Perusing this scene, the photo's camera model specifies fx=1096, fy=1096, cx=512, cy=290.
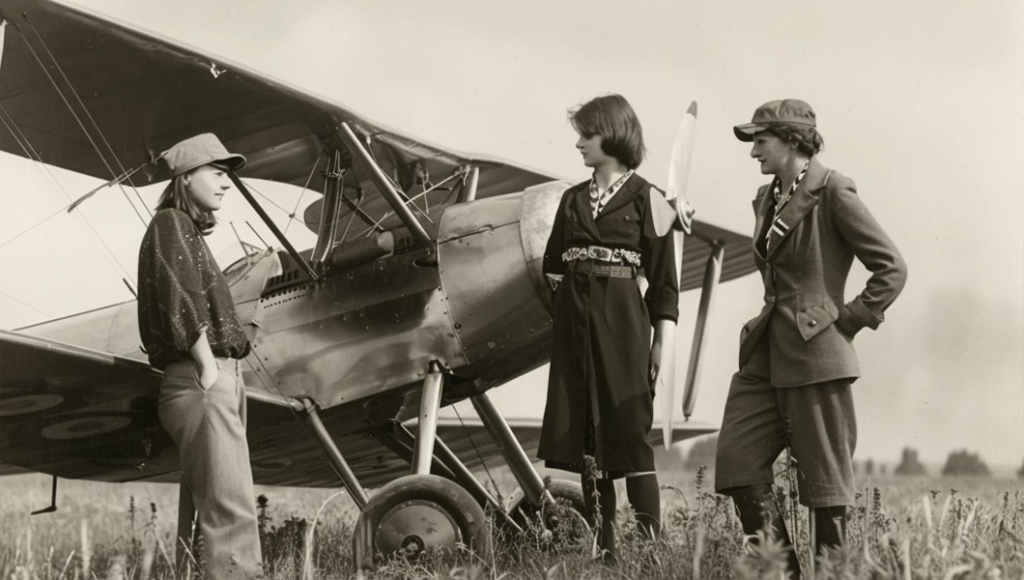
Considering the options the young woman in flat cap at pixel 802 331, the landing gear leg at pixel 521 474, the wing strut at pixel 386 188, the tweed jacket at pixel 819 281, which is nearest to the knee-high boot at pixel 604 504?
the young woman in flat cap at pixel 802 331

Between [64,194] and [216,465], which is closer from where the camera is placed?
[216,465]

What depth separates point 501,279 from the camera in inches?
231

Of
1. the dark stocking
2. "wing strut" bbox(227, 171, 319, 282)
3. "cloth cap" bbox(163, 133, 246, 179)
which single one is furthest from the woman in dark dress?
"wing strut" bbox(227, 171, 319, 282)

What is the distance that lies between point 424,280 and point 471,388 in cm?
69

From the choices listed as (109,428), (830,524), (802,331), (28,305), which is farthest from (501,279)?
(28,305)

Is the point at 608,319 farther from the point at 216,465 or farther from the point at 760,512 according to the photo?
the point at 216,465

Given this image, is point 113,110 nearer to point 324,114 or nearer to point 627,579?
point 324,114

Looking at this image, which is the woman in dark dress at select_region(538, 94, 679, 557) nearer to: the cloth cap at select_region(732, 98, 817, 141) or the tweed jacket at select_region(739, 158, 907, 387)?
the tweed jacket at select_region(739, 158, 907, 387)

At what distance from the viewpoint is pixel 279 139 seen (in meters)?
6.60

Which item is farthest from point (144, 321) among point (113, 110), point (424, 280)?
point (113, 110)

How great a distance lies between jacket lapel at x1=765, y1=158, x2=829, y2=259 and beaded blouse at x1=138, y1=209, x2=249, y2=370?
82.8 inches

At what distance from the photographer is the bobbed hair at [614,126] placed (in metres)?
4.58

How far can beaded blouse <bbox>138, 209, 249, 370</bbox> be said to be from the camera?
13.4 ft

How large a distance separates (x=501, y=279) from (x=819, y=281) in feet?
7.27
